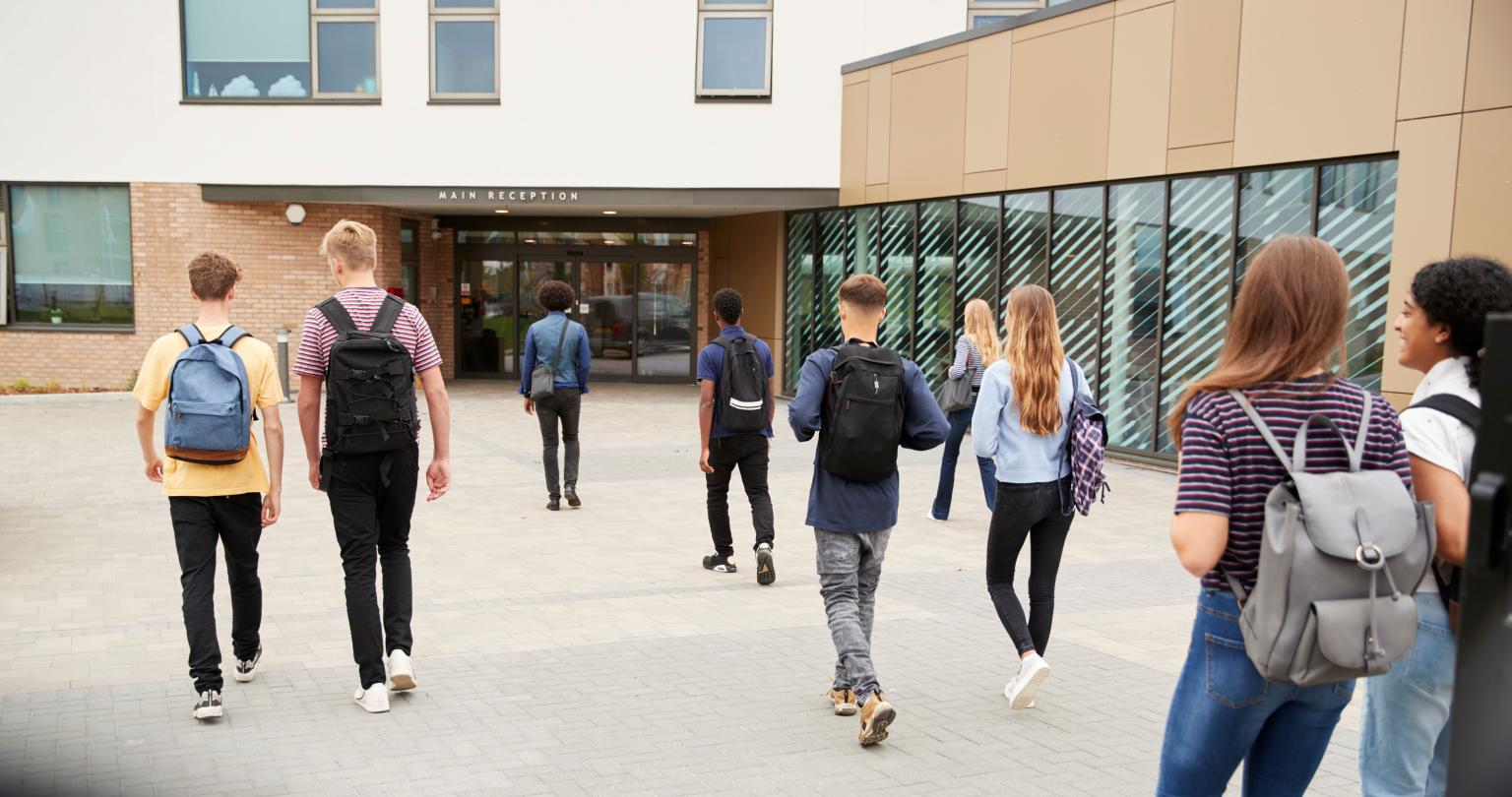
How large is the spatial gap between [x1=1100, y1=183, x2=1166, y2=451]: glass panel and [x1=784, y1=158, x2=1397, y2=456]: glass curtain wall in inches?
0.6

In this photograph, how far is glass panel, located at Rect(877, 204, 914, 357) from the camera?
16922 mm

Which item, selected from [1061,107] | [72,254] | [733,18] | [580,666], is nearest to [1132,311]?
[1061,107]

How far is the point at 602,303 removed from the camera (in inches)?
904

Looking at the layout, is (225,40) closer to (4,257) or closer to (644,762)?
(4,257)

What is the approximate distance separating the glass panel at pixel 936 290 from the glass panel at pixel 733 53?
3713 mm

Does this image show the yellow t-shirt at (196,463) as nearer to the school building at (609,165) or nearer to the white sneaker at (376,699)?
the white sneaker at (376,699)

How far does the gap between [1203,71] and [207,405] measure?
9802 mm

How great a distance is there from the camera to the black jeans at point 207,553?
15.7 feet

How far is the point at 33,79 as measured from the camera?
61.1 feet

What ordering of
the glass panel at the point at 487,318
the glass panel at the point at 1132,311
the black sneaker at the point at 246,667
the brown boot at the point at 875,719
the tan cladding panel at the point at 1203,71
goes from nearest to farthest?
the brown boot at the point at 875,719, the black sneaker at the point at 246,667, the tan cladding panel at the point at 1203,71, the glass panel at the point at 1132,311, the glass panel at the point at 487,318

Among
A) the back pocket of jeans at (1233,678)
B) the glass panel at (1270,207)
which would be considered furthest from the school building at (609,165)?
the back pocket of jeans at (1233,678)

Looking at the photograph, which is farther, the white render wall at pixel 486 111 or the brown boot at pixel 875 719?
the white render wall at pixel 486 111

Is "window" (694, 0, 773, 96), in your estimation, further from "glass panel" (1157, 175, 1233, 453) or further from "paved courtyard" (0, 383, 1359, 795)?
"paved courtyard" (0, 383, 1359, 795)

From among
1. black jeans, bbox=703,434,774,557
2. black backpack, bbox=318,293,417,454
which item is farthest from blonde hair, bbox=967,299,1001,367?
black backpack, bbox=318,293,417,454
